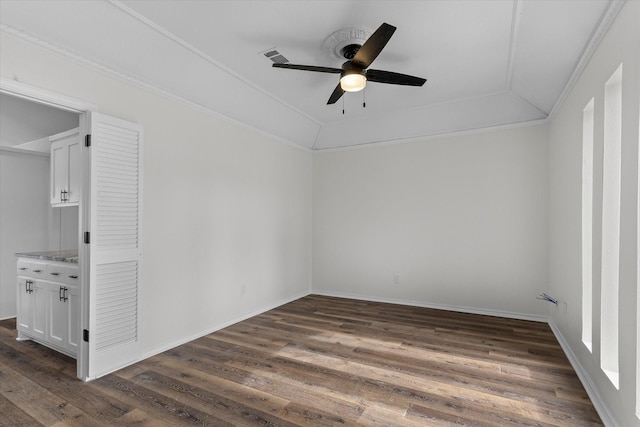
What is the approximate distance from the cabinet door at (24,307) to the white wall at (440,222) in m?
3.76

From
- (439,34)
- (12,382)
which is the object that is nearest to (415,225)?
(439,34)

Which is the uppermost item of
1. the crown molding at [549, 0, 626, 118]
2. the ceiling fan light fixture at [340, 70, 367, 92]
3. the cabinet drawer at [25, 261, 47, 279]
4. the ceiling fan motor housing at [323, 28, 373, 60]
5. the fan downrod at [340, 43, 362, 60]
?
the ceiling fan motor housing at [323, 28, 373, 60]

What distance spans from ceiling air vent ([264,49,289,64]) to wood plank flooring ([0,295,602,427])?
9.35 feet

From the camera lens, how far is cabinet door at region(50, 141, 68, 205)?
3.27 m

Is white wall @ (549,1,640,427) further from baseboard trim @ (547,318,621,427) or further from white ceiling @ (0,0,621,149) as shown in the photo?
white ceiling @ (0,0,621,149)

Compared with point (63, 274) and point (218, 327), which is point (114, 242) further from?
point (218, 327)

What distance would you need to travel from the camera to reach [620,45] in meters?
1.97

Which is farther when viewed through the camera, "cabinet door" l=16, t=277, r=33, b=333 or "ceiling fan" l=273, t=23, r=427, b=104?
"cabinet door" l=16, t=277, r=33, b=333

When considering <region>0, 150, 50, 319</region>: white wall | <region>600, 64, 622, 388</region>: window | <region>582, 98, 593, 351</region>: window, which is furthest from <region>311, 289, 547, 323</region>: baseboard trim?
<region>0, 150, 50, 319</region>: white wall

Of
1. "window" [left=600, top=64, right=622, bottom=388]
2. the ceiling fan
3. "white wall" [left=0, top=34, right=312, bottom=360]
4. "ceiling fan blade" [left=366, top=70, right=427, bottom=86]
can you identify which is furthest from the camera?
"white wall" [left=0, top=34, right=312, bottom=360]

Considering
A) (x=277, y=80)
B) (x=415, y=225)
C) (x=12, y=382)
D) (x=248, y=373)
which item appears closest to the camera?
(x=12, y=382)

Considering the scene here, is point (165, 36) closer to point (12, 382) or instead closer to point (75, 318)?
point (75, 318)

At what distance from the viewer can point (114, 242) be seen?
2777 millimetres

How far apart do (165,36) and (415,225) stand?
12.7ft
